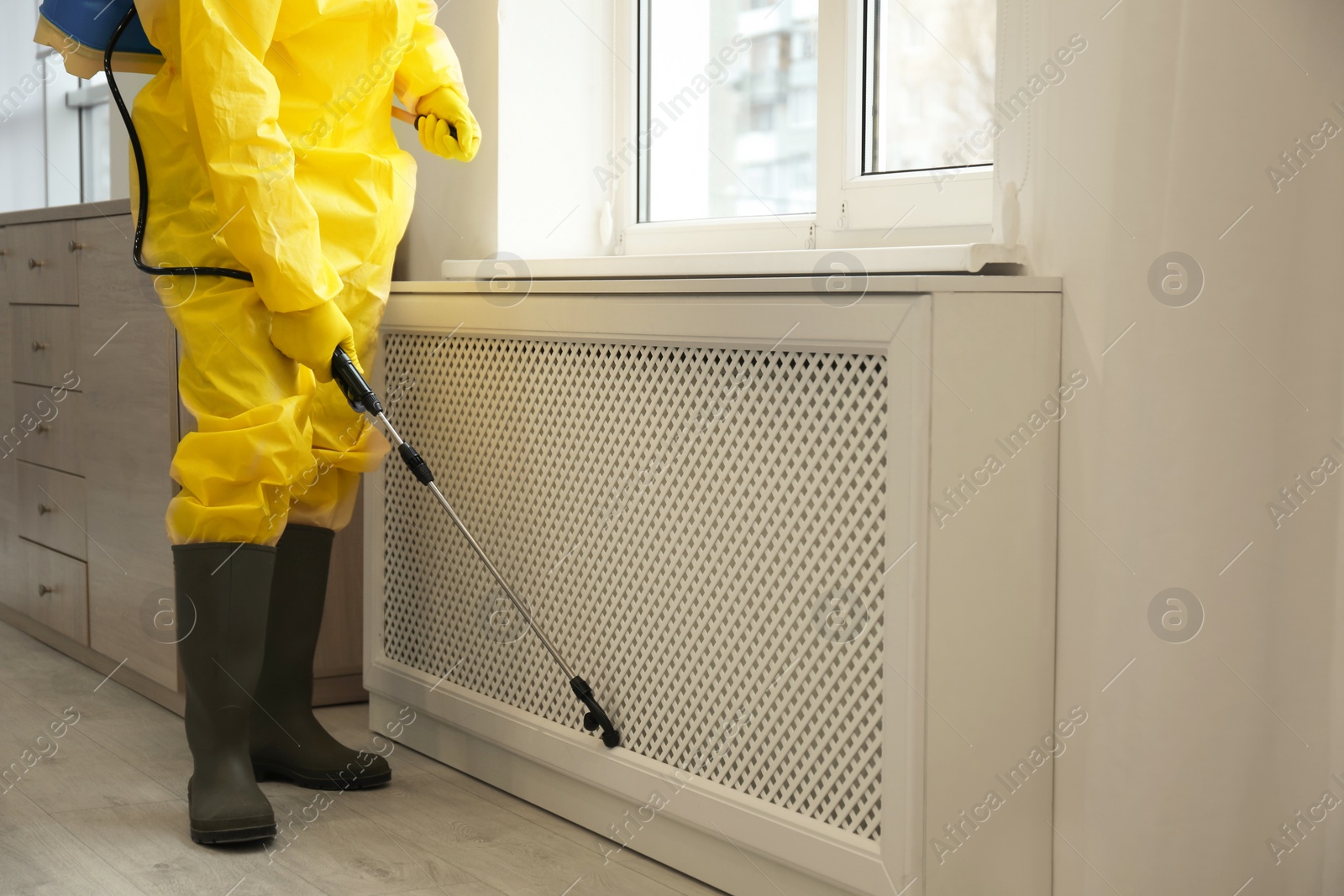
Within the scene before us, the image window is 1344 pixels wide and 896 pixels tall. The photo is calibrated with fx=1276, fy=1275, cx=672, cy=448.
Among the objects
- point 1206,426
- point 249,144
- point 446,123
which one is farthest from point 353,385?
point 1206,426

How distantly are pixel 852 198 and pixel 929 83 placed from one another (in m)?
0.19

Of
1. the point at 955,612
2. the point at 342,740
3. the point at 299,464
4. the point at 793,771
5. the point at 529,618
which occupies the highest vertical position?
the point at 299,464

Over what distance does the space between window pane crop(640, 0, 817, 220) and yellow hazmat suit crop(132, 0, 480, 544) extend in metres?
0.52

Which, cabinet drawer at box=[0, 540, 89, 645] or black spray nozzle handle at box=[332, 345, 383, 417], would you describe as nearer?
black spray nozzle handle at box=[332, 345, 383, 417]

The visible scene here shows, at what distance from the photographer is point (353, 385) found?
165 cm

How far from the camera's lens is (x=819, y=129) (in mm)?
1857

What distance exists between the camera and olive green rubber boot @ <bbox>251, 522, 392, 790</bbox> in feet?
6.20

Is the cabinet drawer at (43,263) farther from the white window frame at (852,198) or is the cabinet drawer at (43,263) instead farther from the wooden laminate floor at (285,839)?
the white window frame at (852,198)

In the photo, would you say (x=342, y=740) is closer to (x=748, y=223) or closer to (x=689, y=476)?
(x=689, y=476)

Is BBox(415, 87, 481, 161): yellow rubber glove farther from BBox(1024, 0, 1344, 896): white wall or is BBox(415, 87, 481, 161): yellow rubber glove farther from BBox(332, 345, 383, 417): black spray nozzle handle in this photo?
BBox(1024, 0, 1344, 896): white wall

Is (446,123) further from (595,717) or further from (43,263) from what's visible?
(43,263)

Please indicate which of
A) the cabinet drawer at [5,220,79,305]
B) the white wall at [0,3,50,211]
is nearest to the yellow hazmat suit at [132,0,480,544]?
the cabinet drawer at [5,220,79,305]

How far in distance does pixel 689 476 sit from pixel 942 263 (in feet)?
1.32

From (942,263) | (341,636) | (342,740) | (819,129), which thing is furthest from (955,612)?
(341,636)
